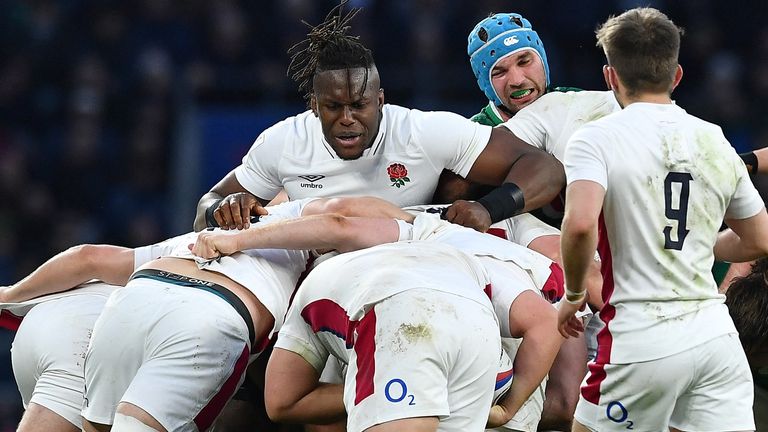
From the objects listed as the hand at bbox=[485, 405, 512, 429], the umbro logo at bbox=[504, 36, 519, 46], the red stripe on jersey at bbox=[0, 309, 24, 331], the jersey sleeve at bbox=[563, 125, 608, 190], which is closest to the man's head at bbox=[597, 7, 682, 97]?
the jersey sleeve at bbox=[563, 125, 608, 190]

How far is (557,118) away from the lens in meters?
4.80

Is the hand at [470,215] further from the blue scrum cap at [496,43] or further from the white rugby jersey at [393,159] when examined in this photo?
the blue scrum cap at [496,43]

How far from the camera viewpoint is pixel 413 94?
8773 millimetres

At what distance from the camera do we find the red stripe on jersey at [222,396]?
3.76 metres

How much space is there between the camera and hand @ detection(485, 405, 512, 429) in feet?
11.5

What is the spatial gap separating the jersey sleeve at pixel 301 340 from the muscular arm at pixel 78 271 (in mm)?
1004

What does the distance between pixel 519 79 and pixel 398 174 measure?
0.91 m

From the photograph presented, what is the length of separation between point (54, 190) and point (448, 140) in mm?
5358

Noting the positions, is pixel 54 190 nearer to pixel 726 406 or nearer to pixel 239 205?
pixel 239 205

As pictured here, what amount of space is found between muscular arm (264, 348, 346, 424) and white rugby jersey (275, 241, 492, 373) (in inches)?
1.4

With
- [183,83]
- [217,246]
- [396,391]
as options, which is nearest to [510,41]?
[217,246]

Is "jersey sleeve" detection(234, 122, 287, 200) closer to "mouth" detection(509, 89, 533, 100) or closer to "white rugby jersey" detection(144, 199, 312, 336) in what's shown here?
"white rugby jersey" detection(144, 199, 312, 336)

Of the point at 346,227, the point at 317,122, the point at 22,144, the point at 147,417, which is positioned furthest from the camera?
the point at 22,144

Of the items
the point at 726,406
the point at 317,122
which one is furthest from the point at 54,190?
the point at 726,406
